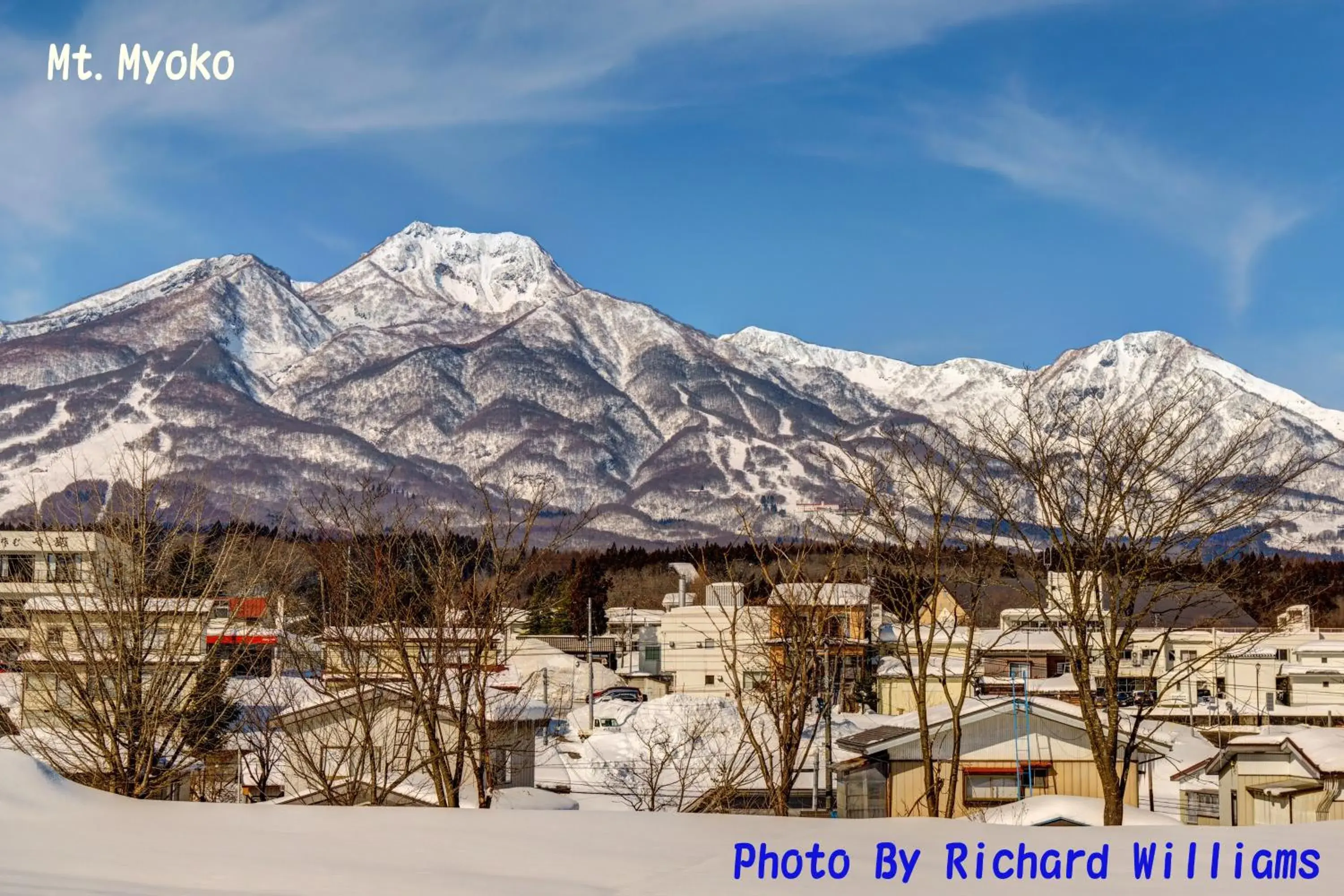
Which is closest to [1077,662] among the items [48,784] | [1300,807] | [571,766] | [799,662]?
[799,662]

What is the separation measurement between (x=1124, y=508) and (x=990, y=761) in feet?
28.4

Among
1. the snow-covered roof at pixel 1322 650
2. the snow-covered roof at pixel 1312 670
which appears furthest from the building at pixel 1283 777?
the snow-covered roof at pixel 1322 650

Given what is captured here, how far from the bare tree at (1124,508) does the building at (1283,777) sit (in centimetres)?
358

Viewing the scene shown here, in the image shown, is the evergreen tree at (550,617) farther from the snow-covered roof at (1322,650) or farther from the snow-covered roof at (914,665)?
the snow-covered roof at (1322,650)

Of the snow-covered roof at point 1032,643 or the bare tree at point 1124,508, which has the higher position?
the bare tree at point 1124,508

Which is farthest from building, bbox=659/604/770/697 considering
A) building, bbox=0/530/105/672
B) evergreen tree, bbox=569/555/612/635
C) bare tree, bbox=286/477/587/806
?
bare tree, bbox=286/477/587/806

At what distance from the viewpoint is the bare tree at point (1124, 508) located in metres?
14.6

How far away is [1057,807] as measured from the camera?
17016mm

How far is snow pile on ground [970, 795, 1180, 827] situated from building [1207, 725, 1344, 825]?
3.14 m

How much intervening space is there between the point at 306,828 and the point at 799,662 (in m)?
8.52

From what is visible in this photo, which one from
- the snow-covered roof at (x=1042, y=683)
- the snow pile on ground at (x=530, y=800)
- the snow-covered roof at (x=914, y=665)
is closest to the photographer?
the snow pile on ground at (x=530, y=800)

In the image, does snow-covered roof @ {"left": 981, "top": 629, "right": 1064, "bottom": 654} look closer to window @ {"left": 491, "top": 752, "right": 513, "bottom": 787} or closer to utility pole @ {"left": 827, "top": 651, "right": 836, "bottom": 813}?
utility pole @ {"left": 827, "top": 651, "right": 836, "bottom": 813}

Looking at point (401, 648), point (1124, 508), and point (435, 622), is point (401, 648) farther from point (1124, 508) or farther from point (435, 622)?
point (1124, 508)

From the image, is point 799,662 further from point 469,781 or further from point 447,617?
point 469,781
